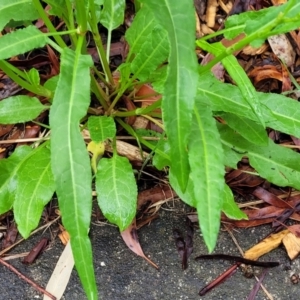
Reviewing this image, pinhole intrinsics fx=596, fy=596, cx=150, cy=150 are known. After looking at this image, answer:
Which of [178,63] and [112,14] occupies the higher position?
[178,63]

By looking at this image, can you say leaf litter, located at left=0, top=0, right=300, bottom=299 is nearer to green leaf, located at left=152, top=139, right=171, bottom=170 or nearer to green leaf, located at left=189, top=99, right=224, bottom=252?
green leaf, located at left=152, top=139, right=171, bottom=170

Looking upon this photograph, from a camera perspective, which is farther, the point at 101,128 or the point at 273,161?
the point at 273,161

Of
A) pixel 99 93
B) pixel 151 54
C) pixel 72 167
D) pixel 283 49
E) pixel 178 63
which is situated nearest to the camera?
pixel 178 63

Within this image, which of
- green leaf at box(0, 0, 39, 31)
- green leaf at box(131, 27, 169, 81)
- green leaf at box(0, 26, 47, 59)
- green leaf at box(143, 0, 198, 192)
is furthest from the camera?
green leaf at box(0, 0, 39, 31)

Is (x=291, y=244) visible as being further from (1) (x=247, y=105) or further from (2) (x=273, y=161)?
(1) (x=247, y=105)

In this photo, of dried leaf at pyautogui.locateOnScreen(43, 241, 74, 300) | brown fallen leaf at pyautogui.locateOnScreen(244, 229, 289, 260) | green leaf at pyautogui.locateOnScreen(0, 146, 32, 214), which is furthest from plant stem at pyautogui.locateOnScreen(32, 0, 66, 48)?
brown fallen leaf at pyautogui.locateOnScreen(244, 229, 289, 260)

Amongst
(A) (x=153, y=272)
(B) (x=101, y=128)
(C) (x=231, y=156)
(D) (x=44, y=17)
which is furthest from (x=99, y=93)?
(A) (x=153, y=272)

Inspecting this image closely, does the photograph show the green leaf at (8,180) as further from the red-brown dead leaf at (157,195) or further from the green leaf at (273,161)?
the green leaf at (273,161)
